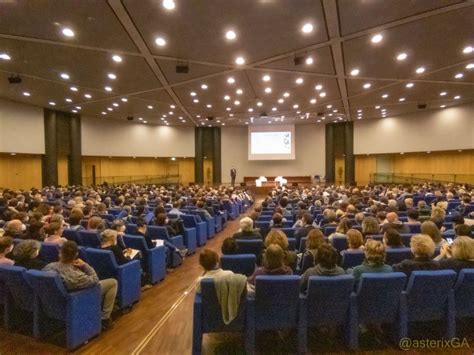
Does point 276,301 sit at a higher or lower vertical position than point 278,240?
A: lower

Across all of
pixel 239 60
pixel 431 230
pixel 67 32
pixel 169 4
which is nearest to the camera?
pixel 431 230

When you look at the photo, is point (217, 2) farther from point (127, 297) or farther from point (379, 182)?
point (379, 182)

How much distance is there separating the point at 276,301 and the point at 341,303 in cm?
69

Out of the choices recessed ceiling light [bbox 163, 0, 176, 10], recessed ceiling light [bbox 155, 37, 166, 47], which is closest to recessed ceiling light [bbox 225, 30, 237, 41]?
recessed ceiling light [bbox 155, 37, 166, 47]

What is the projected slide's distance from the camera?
94.1ft

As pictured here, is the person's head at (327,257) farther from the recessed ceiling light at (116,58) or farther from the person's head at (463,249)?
the recessed ceiling light at (116,58)

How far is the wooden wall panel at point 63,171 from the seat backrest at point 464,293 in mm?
24755

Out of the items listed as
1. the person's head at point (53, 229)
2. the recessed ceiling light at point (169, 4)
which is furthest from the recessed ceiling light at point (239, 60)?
the person's head at point (53, 229)

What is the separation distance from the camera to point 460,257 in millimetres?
3852

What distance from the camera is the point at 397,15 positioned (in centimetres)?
838

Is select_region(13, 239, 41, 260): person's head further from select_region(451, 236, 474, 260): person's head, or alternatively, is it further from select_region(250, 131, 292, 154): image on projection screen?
select_region(250, 131, 292, 154): image on projection screen

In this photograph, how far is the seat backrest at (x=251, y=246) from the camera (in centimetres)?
550

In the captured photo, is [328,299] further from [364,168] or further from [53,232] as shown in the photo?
[364,168]

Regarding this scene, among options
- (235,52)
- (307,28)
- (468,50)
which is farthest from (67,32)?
(468,50)
